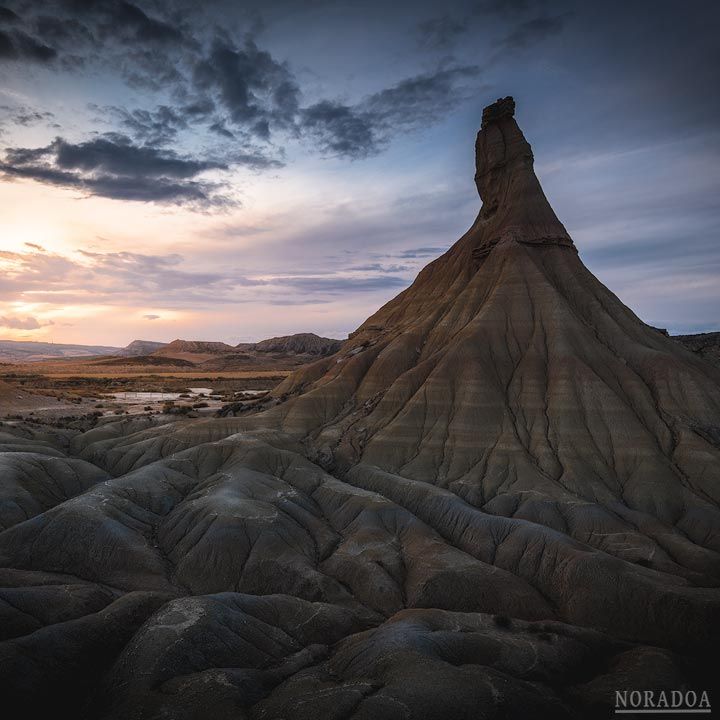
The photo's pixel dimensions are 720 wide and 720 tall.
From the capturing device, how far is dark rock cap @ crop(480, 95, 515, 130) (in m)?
76.5

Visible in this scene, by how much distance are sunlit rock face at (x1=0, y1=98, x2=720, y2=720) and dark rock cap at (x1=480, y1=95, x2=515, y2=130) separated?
0.37m

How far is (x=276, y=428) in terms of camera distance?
64.2 metres

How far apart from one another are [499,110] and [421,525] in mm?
65131

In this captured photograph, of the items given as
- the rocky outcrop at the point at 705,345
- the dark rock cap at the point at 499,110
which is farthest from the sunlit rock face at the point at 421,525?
the rocky outcrop at the point at 705,345

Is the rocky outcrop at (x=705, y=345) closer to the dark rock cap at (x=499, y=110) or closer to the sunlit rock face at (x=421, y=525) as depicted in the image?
the sunlit rock face at (x=421, y=525)

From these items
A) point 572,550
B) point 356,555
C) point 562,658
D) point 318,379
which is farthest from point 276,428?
point 562,658

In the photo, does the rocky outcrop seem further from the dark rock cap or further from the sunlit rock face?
the dark rock cap

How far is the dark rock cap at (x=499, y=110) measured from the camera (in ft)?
251

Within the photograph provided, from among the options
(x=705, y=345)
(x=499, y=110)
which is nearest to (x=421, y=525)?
(x=499, y=110)

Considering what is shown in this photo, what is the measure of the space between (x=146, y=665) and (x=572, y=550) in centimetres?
2855

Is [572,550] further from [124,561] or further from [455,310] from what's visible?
[455,310]

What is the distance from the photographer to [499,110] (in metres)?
76.9

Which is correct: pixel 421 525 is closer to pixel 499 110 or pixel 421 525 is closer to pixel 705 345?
pixel 499 110

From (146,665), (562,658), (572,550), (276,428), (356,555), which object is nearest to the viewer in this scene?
(146,665)
